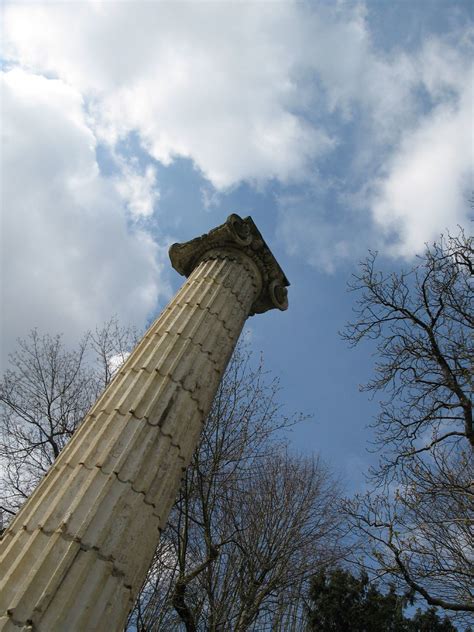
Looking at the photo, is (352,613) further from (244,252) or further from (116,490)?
(116,490)

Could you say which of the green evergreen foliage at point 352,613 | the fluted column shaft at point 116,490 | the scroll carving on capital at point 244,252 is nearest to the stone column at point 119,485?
the fluted column shaft at point 116,490

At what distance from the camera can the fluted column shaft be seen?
2.97 m

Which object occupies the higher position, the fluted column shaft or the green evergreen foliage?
the green evergreen foliage

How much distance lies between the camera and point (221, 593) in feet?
30.5

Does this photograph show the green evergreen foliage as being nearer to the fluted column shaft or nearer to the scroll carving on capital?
the scroll carving on capital

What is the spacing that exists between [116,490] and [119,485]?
0.16 feet

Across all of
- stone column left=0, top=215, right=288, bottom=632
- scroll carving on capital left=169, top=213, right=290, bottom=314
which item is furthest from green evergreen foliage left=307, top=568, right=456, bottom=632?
stone column left=0, top=215, right=288, bottom=632

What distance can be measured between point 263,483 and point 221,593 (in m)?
3.24

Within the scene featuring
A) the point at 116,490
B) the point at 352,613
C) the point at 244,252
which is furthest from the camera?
the point at 352,613

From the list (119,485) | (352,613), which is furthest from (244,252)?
(352,613)

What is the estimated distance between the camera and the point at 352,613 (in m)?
12.4

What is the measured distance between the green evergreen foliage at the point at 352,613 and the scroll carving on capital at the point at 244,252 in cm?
867

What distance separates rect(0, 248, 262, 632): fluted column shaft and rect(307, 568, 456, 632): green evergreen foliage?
392 inches

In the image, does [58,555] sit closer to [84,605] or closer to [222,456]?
[84,605]
